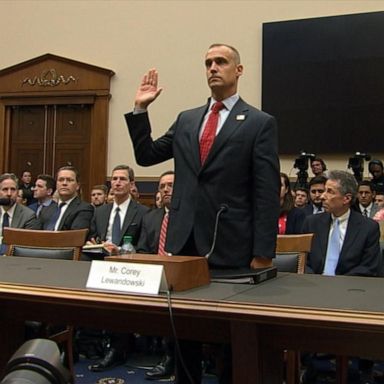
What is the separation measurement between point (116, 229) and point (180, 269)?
8.01ft

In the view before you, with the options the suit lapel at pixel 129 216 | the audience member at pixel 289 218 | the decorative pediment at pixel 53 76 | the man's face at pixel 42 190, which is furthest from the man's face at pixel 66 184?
the decorative pediment at pixel 53 76

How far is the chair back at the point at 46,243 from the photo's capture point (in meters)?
2.67

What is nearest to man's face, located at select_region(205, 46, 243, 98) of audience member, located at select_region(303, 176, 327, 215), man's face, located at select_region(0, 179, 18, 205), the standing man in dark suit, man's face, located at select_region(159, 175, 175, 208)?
the standing man in dark suit

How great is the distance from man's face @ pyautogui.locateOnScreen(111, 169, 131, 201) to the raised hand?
2.00 metres

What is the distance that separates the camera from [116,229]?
381cm

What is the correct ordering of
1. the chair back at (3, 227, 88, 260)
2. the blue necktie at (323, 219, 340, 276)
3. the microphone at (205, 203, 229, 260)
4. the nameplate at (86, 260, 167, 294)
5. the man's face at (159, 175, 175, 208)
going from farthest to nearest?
the man's face at (159, 175, 175, 208) → the blue necktie at (323, 219, 340, 276) → the chair back at (3, 227, 88, 260) → the microphone at (205, 203, 229, 260) → the nameplate at (86, 260, 167, 294)

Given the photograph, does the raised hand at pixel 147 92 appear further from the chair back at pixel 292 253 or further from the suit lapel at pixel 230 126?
the chair back at pixel 292 253

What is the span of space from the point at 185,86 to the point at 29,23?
8.79 ft

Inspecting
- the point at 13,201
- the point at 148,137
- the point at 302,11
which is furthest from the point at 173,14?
the point at 148,137

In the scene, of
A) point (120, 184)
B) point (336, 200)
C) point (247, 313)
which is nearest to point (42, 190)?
point (120, 184)

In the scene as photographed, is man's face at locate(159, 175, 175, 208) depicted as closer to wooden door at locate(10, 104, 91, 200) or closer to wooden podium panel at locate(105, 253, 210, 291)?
wooden podium panel at locate(105, 253, 210, 291)

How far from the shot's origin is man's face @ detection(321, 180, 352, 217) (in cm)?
310

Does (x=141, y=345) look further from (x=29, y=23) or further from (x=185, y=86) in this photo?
(x=29, y=23)

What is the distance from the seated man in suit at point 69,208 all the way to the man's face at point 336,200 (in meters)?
1.63
